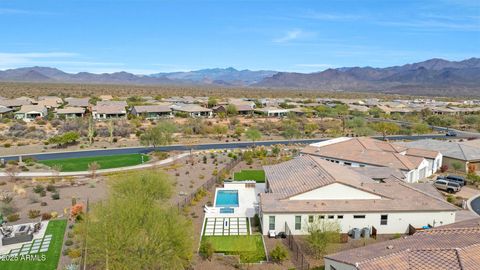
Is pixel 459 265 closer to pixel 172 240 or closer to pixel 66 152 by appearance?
pixel 172 240

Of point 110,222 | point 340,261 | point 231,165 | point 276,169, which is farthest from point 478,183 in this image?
point 110,222

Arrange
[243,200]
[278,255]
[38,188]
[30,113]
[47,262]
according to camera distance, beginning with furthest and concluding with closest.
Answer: [30,113] → [38,188] → [243,200] → [278,255] → [47,262]

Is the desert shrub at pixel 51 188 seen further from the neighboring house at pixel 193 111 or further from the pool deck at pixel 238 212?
the neighboring house at pixel 193 111

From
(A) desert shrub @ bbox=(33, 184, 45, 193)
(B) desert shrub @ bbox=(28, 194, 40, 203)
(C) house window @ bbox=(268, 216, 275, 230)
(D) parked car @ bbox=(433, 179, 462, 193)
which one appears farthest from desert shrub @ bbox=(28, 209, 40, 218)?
(D) parked car @ bbox=(433, 179, 462, 193)

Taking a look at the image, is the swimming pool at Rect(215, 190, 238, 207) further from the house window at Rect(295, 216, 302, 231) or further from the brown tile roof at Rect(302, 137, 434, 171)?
the brown tile roof at Rect(302, 137, 434, 171)

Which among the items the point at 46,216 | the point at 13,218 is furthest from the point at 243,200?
the point at 13,218

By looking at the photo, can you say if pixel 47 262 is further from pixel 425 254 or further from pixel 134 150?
pixel 134 150
